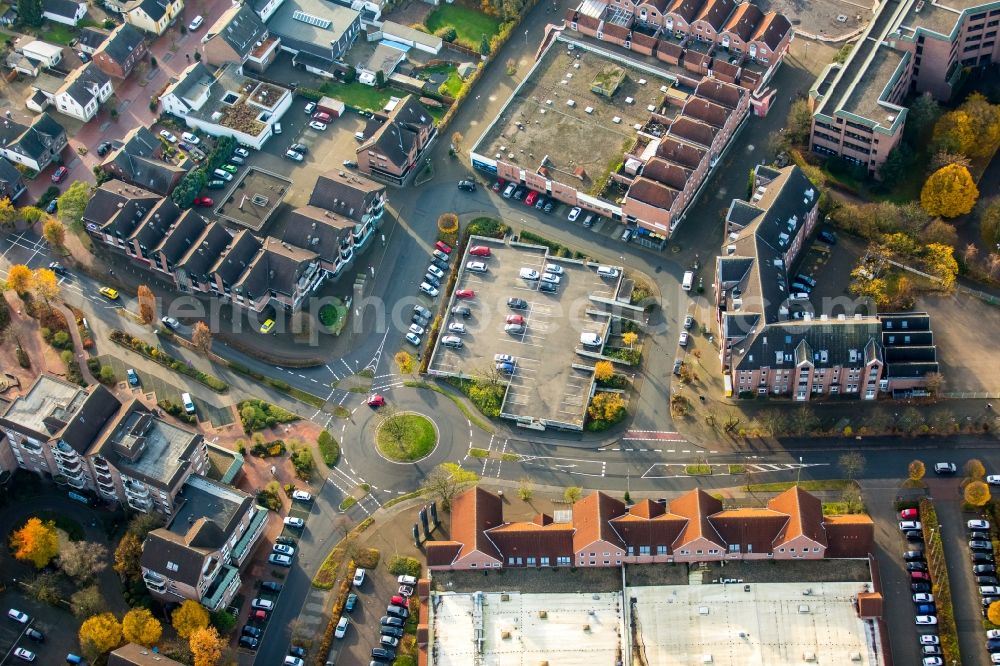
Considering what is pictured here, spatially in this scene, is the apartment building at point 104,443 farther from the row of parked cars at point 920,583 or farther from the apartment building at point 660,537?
the row of parked cars at point 920,583

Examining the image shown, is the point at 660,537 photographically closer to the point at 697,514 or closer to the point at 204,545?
the point at 697,514

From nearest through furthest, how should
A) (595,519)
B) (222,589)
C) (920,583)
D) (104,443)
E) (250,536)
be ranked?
(595,519), (920,583), (222,589), (250,536), (104,443)

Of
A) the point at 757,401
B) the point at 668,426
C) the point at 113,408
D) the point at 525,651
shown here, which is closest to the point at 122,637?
the point at 113,408

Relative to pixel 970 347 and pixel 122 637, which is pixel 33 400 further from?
pixel 970 347

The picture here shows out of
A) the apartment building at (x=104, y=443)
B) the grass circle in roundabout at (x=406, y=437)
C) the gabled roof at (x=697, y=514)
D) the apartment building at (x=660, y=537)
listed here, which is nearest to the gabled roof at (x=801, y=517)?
the apartment building at (x=660, y=537)

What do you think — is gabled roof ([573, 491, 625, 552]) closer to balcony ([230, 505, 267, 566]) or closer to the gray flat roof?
balcony ([230, 505, 267, 566])

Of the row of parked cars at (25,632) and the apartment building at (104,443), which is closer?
the row of parked cars at (25,632)

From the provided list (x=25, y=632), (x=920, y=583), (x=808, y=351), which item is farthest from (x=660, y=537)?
(x=25, y=632)
